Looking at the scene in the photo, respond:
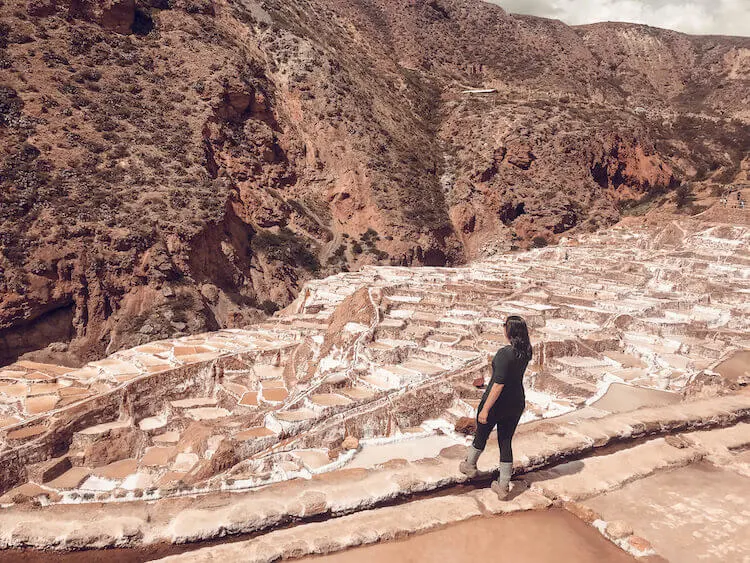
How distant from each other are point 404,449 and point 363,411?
3.05 feet

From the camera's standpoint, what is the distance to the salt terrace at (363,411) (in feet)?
12.3

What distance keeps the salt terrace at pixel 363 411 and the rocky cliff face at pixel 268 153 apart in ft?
23.3

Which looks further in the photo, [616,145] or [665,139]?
[665,139]

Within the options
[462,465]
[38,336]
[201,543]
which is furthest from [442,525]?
[38,336]

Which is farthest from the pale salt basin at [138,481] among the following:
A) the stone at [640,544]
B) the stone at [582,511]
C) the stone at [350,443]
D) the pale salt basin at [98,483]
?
the stone at [640,544]

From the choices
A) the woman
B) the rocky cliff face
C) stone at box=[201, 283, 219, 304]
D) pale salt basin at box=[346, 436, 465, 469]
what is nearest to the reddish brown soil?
the woman

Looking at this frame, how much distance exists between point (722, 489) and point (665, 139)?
4261 cm

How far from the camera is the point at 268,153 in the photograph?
30172 millimetres

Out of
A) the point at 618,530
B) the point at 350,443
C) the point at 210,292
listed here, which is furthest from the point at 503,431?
the point at 210,292

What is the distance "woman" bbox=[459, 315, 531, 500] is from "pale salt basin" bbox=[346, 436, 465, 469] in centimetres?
241

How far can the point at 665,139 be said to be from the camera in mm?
40188

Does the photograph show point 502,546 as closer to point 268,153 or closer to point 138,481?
point 138,481

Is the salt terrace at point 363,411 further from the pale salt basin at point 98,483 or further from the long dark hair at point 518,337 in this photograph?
the long dark hair at point 518,337

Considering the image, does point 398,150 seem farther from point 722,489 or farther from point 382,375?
point 722,489
